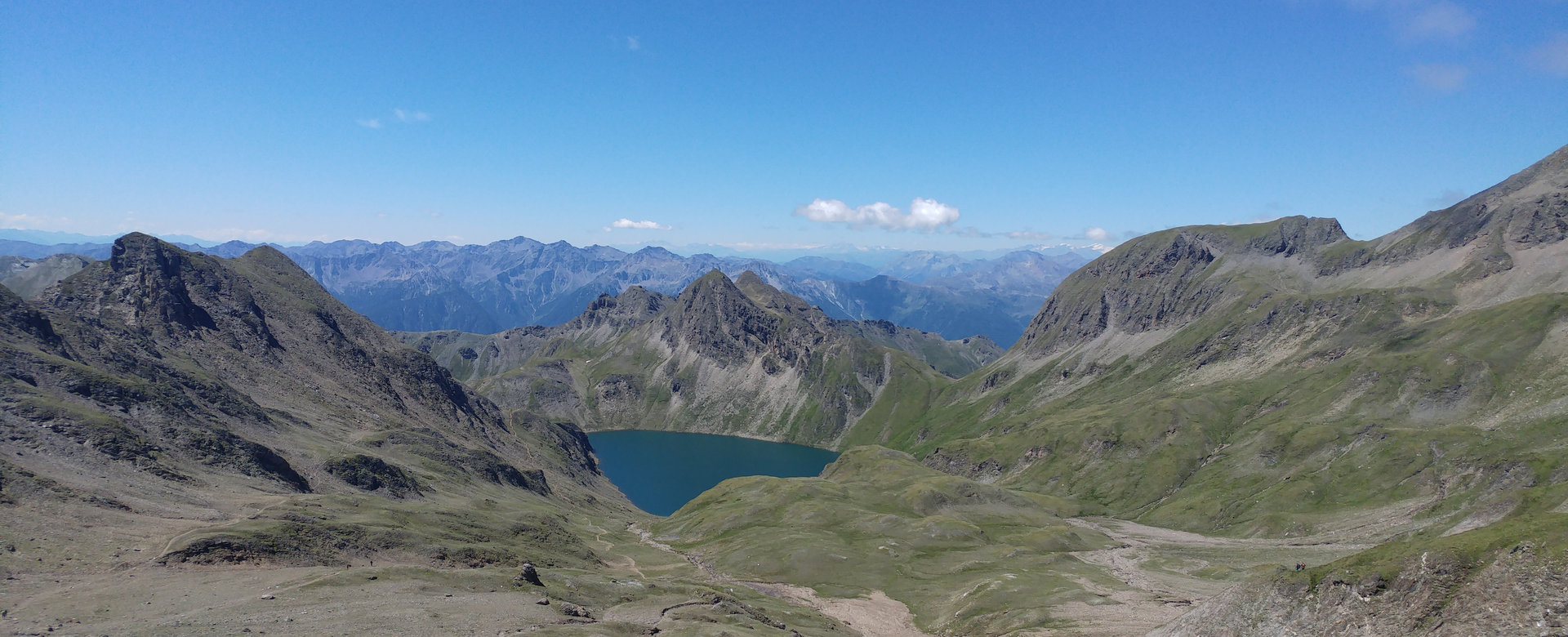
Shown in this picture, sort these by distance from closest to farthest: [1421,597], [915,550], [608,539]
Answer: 1. [1421,597]
2. [915,550]
3. [608,539]

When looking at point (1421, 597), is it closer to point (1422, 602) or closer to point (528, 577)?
point (1422, 602)

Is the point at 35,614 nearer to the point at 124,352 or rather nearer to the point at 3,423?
the point at 3,423

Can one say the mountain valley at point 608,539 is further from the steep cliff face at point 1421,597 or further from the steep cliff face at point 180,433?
the steep cliff face at point 180,433

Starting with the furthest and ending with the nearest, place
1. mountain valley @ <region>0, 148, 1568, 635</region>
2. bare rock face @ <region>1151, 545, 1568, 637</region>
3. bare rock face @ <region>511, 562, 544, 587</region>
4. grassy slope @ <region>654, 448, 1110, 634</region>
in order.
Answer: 1. grassy slope @ <region>654, 448, 1110, 634</region>
2. bare rock face @ <region>511, 562, 544, 587</region>
3. mountain valley @ <region>0, 148, 1568, 635</region>
4. bare rock face @ <region>1151, 545, 1568, 637</region>

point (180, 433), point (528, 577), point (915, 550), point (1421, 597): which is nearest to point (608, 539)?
point (915, 550)

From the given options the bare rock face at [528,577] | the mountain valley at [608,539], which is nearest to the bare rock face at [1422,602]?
the mountain valley at [608,539]

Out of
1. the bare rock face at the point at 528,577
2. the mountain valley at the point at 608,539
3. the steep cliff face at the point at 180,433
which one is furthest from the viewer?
the steep cliff face at the point at 180,433

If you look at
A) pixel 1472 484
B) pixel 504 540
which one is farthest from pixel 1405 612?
pixel 1472 484

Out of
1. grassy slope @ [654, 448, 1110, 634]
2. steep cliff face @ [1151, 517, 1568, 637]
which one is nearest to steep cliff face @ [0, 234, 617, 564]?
grassy slope @ [654, 448, 1110, 634]

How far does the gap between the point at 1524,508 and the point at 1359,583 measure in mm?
91346

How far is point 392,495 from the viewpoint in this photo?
5541 inches

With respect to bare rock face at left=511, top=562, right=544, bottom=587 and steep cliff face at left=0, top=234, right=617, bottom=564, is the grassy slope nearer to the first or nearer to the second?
bare rock face at left=511, top=562, right=544, bottom=587

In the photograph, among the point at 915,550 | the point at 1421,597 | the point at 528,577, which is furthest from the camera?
the point at 915,550

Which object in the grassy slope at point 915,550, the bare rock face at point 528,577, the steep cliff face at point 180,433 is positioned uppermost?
the steep cliff face at point 180,433
